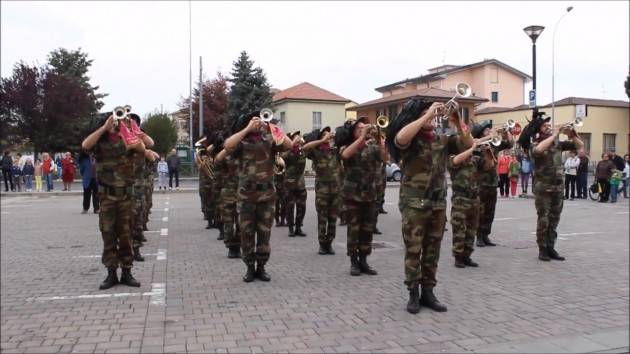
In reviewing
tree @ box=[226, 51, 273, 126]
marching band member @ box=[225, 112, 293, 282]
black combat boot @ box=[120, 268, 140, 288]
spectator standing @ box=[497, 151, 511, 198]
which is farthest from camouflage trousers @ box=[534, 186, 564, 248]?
tree @ box=[226, 51, 273, 126]

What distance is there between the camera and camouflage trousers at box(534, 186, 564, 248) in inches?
312

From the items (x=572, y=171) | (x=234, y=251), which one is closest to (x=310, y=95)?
(x=572, y=171)

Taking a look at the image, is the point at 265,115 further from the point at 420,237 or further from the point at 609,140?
the point at 609,140

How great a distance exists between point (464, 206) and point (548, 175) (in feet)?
4.34

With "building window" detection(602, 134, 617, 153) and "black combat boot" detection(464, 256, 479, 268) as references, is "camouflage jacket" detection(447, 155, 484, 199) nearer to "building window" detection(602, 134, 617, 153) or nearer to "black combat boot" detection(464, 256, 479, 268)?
"black combat boot" detection(464, 256, 479, 268)

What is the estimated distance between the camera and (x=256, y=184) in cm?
661

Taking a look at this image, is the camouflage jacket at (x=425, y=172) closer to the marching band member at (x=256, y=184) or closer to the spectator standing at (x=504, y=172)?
the marching band member at (x=256, y=184)

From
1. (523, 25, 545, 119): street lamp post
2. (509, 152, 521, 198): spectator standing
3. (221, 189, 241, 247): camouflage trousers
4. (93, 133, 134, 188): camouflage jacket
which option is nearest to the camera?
(93, 133, 134, 188): camouflage jacket

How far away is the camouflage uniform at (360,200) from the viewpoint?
23.1 feet

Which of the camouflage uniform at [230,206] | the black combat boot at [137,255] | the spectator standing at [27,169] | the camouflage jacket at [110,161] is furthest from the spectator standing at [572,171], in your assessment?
the spectator standing at [27,169]

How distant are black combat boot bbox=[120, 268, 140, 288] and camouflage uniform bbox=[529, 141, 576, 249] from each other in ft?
18.3

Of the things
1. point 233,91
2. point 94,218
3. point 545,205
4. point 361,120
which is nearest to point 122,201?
point 361,120

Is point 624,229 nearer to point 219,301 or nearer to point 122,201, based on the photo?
point 219,301

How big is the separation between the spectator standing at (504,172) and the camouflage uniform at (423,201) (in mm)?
14806
